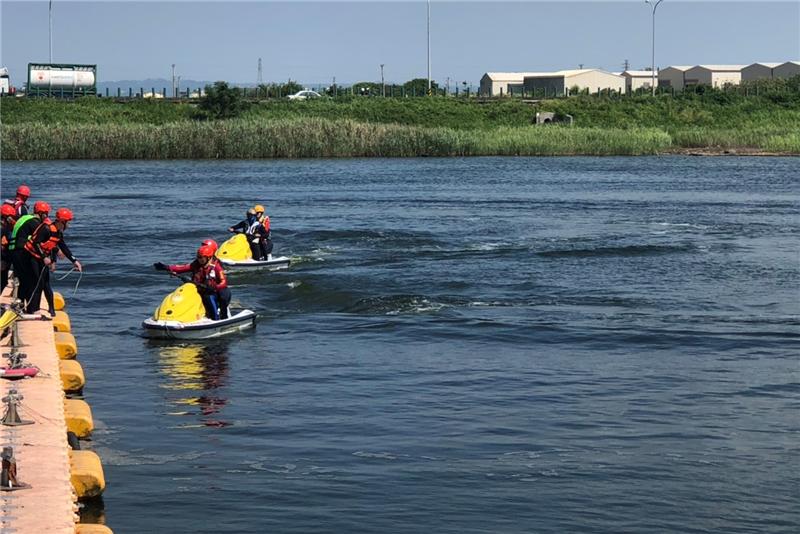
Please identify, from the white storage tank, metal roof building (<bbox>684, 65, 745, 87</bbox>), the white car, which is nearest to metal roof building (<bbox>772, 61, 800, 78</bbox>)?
metal roof building (<bbox>684, 65, 745, 87</bbox>)

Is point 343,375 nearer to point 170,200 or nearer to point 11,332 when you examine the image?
point 11,332

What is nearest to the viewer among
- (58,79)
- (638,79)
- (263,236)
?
(263,236)

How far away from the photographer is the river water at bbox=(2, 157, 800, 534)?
48.8ft

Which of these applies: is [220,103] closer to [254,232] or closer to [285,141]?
[285,141]

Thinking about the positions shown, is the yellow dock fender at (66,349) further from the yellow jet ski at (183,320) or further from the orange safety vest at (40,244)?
the yellow jet ski at (183,320)

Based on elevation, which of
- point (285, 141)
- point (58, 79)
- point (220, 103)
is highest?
point (58, 79)

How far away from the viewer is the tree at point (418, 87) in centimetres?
12147

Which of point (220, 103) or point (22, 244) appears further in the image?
point (220, 103)

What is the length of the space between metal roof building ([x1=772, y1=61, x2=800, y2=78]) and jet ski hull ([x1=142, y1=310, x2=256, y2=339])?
126 meters

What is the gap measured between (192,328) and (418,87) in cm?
10282

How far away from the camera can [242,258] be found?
1254 inches

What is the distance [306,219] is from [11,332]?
2631 cm

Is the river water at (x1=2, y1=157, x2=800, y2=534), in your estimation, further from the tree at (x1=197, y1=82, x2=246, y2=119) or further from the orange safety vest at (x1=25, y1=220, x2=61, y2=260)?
the tree at (x1=197, y1=82, x2=246, y2=119)

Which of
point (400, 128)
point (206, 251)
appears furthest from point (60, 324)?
point (400, 128)
